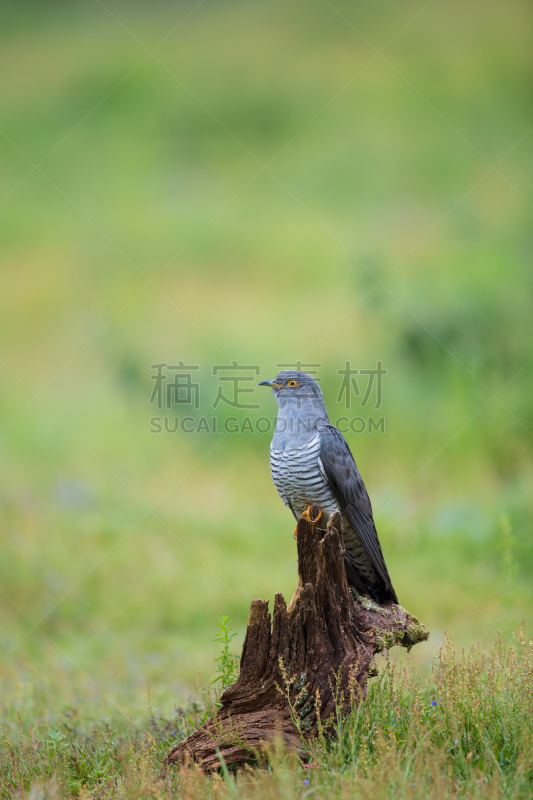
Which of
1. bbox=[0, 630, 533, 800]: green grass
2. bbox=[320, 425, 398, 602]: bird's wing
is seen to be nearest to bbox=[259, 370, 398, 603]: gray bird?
bbox=[320, 425, 398, 602]: bird's wing

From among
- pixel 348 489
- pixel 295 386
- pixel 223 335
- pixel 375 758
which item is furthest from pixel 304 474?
pixel 223 335

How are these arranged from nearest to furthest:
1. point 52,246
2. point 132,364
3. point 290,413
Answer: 1. point 290,413
2. point 132,364
3. point 52,246

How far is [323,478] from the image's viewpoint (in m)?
4.85

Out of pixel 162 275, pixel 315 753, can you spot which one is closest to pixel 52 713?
pixel 315 753

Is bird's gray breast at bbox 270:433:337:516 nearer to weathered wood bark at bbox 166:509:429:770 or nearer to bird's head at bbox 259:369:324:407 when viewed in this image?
bird's head at bbox 259:369:324:407

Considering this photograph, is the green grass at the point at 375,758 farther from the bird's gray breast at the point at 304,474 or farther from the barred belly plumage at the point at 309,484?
the bird's gray breast at the point at 304,474

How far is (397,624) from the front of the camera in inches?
180

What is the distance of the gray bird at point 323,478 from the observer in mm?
4840

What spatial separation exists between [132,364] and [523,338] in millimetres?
8684

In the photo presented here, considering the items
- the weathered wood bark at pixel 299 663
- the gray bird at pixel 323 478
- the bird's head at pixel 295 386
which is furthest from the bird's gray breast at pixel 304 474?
the weathered wood bark at pixel 299 663

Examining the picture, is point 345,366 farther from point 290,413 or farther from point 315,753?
point 315,753

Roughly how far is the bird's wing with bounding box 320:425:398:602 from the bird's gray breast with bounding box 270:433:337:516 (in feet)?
0.17

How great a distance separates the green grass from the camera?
317cm

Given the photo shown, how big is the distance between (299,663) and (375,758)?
78 centimetres
